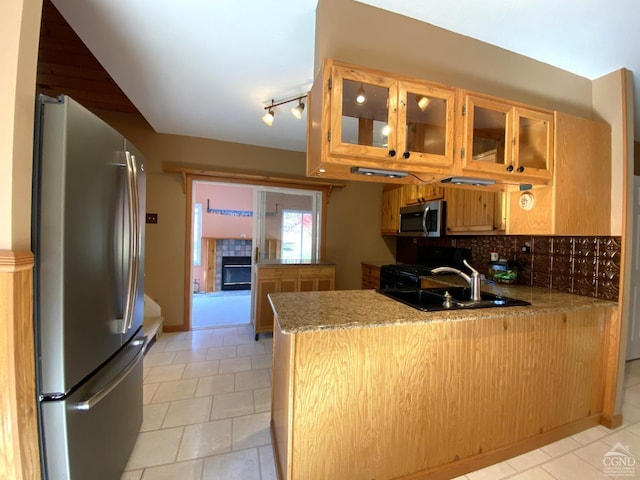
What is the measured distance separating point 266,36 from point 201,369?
2801 millimetres

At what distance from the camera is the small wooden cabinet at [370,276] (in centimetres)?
374

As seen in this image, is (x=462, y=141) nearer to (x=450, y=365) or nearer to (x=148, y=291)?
(x=450, y=365)

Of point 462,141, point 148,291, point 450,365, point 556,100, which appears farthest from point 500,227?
point 148,291

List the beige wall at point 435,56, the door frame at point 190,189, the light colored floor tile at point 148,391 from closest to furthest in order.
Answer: the beige wall at point 435,56 < the light colored floor tile at point 148,391 < the door frame at point 190,189

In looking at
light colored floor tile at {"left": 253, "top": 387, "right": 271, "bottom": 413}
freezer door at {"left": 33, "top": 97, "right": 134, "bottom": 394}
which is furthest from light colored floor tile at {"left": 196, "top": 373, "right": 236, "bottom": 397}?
freezer door at {"left": 33, "top": 97, "right": 134, "bottom": 394}

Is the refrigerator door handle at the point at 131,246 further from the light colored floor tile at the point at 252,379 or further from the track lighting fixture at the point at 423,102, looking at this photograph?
the track lighting fixture at the point at 423,102

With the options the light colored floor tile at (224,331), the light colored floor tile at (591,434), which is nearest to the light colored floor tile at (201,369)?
the light colored floor tile at (224,331)

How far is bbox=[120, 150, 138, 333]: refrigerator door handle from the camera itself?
1331mm

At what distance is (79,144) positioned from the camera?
1021 mm

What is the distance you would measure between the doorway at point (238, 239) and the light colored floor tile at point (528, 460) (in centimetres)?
298

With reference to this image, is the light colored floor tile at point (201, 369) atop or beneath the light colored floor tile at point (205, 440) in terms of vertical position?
atop

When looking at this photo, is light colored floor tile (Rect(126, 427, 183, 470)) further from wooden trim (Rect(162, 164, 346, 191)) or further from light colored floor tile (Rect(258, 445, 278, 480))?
wooden trim (Rect(162, 164, 346, 191))

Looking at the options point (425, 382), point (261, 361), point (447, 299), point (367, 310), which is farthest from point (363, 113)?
point (261, 361)

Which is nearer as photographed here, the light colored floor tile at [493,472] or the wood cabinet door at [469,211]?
the light colored floor tile at [493,472]
